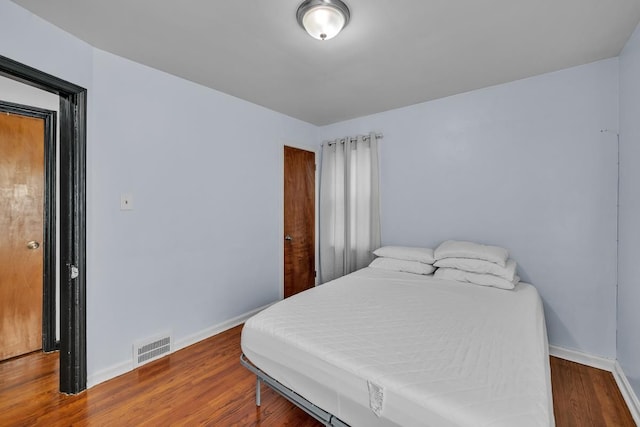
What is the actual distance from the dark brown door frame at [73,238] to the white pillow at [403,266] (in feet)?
8.27

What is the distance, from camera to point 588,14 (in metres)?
1.67

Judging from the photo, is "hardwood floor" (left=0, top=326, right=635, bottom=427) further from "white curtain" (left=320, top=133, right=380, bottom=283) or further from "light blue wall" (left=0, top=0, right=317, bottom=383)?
"white curtain" (left=320, top=133, right=380, bottom=283)

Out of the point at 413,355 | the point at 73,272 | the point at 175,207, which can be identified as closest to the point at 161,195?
the point at 175,207

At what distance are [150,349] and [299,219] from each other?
216 centimetres

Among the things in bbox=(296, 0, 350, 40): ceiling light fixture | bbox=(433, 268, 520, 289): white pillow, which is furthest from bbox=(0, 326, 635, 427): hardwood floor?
bbox=(296, 0, 350, 40): ceiling light fixture

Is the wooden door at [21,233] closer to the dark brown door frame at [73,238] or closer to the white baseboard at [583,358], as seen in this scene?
the dark brown door frame at [73,238]

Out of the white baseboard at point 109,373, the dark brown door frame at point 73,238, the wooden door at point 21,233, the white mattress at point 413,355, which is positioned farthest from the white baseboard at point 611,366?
the wooden door at point 21,233

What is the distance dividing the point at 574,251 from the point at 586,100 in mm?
1246

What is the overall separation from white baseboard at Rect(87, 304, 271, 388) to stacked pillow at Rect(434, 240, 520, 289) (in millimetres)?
2132

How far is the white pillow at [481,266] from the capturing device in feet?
7.51

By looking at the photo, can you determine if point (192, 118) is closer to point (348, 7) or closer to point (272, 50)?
point (272, 50)

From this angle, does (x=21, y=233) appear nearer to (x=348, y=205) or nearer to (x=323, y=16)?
(x=323, y=16)

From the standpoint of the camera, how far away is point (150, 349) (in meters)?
2.32

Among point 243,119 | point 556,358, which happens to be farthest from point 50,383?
point 556,358
